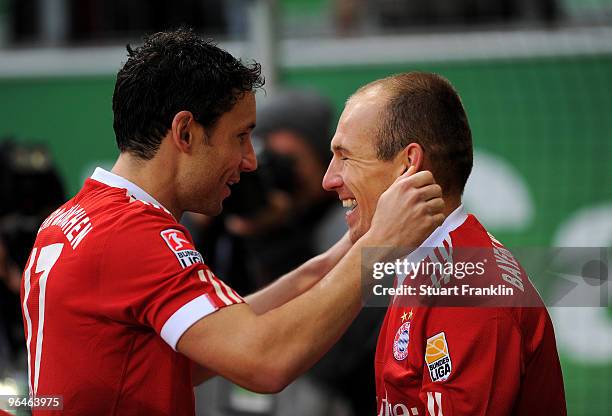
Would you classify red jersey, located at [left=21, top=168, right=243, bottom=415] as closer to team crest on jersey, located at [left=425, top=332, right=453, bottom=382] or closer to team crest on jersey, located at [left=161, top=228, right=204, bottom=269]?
team crest on jersey, located at [left=161, top=228, right=204, bottom=269]

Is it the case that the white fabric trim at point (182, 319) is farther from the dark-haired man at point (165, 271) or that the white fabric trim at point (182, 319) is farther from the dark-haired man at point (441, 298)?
the dark-haired man at point (441, 298)

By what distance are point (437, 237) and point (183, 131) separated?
0.88 meters

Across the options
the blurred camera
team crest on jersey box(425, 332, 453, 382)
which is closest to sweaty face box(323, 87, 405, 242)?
team crest on jersey box(425, 332, 453, 382)

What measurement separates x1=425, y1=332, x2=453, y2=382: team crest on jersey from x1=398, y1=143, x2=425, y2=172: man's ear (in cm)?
54

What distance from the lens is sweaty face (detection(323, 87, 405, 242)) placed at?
9.66 feet

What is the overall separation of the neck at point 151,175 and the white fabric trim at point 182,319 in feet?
1.69

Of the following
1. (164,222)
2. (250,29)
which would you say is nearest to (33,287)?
(164,222)

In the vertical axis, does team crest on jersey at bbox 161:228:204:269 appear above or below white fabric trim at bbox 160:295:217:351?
above

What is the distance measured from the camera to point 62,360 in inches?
111

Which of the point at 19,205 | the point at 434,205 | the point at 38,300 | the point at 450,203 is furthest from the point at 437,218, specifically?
the point at 19,205

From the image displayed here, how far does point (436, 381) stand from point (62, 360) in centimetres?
112

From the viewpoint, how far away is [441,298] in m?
2.76

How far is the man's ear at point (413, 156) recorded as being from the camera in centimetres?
287

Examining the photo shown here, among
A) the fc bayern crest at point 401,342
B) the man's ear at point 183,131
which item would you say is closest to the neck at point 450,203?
the fc bayern crest at point 401,342
